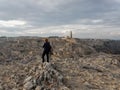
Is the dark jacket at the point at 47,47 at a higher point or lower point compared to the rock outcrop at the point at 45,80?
higher

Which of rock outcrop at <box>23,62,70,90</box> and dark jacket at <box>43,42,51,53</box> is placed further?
dark jacket at <box>43,42,51,53</box>

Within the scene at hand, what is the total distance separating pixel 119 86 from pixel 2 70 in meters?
9.41

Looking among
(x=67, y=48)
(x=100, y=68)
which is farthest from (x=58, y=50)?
(x=100, y=68)

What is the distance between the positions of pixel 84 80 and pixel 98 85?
1.11 metres

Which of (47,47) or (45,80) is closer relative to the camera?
(45,80)

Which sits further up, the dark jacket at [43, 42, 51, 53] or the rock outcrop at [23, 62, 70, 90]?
the dark jacket at [43, 42, 51, 53]

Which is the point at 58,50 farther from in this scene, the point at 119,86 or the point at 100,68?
the point at 119,86

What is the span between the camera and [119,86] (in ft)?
64.8

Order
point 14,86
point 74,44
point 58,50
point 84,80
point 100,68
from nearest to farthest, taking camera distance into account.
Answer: point 14,86, point 84,80, point 100,68, point 58,50, point 74,44

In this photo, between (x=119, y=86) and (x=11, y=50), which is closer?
(x=119, y=86)

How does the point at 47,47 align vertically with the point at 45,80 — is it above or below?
above

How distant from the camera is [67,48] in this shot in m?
39.5

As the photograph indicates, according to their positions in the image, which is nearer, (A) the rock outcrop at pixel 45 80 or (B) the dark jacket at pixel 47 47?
(A) the rock outcrop at pixel 45 80

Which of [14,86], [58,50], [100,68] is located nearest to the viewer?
[14,86]
